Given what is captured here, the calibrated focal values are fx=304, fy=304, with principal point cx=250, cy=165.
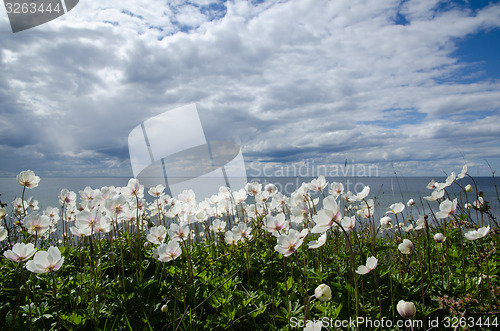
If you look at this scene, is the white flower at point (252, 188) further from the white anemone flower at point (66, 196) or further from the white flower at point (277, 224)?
the white anemone flower at point (66, 196)

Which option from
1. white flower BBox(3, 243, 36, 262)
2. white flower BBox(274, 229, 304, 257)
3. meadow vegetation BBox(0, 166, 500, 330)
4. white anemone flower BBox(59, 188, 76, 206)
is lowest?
meadow vegetation BBox(0, 166, 500, 330)

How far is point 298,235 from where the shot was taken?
2.15 meters

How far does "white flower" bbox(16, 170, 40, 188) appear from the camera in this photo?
3592 mm

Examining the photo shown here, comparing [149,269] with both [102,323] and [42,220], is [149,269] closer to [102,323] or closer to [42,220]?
[102,323]

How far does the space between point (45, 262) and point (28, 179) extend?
2.16m

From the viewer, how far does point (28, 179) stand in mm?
3656

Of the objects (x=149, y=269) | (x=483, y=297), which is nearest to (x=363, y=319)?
(x=483, y=297)

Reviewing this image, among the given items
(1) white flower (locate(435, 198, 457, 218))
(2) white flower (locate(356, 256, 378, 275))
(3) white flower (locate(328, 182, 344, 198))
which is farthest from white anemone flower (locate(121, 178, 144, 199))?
(1) white flower (locate(435, 198, 457, 218))

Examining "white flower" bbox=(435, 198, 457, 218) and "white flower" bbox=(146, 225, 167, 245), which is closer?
"white flower" bbox=(435, 198, 457, 218)

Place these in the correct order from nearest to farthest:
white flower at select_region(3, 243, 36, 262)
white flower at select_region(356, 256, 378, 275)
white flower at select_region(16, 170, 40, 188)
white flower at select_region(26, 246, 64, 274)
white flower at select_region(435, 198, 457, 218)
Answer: white flower at select_region(356, 256, 378, 275)
white flower at select_region(26, 246, 64, 274)
white flower at select_region(3, 243, 36, 262)
white flower at select_region(435, 198, 457, 218)
white flower at select_region(16, 170, 40, 188)

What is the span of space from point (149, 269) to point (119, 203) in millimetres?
812

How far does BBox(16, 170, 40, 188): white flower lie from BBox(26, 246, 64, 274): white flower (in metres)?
2.06

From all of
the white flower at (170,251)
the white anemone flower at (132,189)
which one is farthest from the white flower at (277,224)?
the white anemone flower at (132,189)

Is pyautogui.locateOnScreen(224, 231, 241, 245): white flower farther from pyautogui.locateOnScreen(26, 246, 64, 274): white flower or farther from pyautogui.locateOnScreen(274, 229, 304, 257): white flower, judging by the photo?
pyautogui.locateOnScreen(26, 246, 64, 274): white flower
